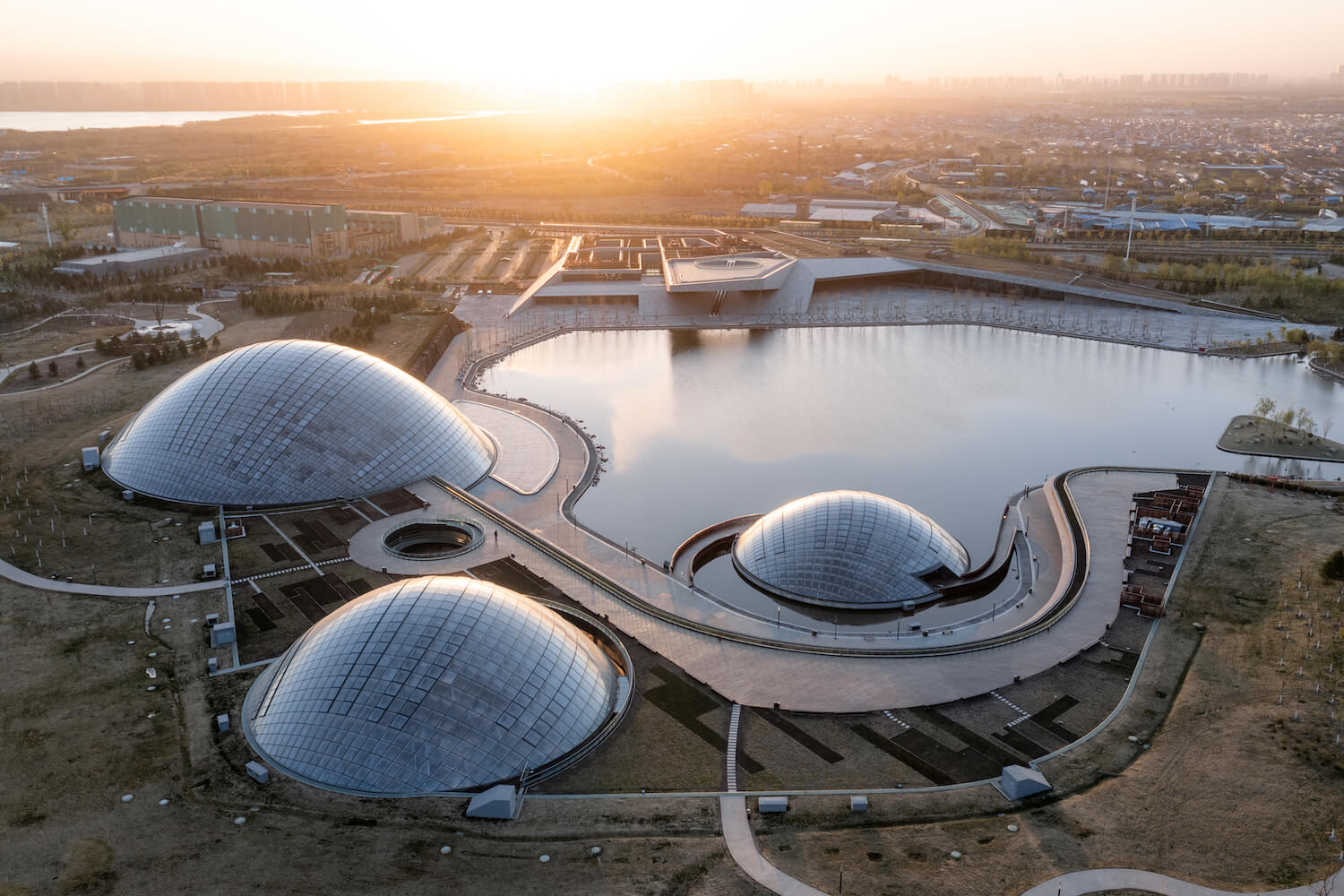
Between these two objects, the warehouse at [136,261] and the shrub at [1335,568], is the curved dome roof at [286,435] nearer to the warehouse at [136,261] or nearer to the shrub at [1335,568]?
the shrub at [1335,568]

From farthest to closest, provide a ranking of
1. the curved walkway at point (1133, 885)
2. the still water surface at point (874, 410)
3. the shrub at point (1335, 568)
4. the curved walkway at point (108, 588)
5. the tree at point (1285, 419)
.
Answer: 1. the tree at point (1285, 419)
2. the still water surface at point (874, 410)
3. the shrub at point (1335, 568)
4. the curved walkway at point (108, 588)
5. the curved walkway at point (1133, 885)

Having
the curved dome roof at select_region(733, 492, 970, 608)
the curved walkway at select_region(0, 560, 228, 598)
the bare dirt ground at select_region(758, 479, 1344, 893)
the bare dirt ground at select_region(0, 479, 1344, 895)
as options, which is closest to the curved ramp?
the curved dome roof at select_region(733, 492, 970, 608)

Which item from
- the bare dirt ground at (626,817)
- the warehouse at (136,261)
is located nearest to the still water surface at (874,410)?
the bare dirt ground at (626,817)

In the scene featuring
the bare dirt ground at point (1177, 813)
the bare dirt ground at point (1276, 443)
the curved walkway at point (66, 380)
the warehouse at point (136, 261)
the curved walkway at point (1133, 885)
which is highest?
the warehouse at point (136, 261)

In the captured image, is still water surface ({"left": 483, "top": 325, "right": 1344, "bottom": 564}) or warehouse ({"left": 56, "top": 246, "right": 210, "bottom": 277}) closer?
still water surface ({"left": 483, "top": 325, "right": 1344, "bottom": 564})

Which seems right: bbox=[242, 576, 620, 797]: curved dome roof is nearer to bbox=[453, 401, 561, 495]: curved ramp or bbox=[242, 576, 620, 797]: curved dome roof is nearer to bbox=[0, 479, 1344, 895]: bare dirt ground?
bbox=[0, 479, 1344, 895]: bare dirt ground

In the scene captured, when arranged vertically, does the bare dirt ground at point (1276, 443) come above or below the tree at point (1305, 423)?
below

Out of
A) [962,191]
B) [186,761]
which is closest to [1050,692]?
[186,761]
